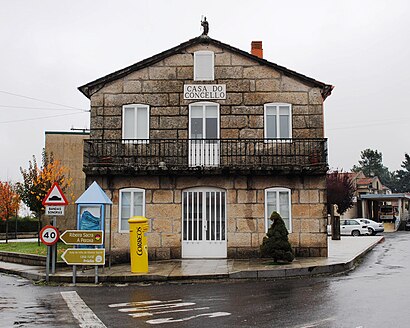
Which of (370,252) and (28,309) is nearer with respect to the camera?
(28,309)

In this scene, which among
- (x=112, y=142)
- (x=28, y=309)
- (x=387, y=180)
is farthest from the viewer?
(x=387, y=180)

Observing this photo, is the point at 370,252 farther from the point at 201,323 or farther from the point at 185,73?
the point at 201,323

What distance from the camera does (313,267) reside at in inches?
576

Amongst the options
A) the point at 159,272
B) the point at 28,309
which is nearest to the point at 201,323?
the point at 28,309

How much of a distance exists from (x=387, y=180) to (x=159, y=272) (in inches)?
3855

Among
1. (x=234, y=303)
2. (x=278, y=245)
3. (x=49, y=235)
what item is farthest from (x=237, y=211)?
(x=234, y=303)

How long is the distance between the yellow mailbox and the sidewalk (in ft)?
0.88

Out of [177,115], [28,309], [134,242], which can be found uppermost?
[177,115]

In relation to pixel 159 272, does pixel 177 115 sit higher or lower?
higher

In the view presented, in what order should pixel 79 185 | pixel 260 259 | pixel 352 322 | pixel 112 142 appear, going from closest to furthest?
pixel 352 322, pixel 260 259, pixel 112 142, pixel 79 185

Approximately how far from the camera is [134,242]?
48.7ft

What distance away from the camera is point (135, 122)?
18.7 metres

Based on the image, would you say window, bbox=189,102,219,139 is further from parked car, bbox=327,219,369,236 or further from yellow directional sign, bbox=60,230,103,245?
parked car, bbox=327,219,369,236

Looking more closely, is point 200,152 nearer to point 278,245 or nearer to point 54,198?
point 278,245
